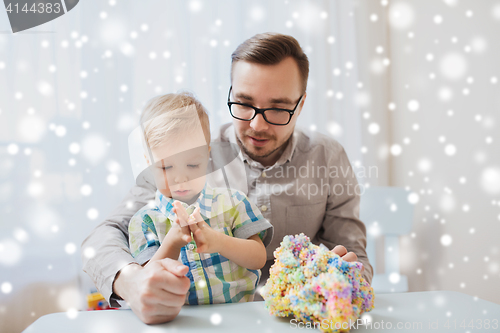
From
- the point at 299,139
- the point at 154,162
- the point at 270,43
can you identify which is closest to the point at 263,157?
the point at 299,139

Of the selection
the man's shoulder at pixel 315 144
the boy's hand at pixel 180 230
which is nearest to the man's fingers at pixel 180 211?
the boy's hand at pixel 180 230

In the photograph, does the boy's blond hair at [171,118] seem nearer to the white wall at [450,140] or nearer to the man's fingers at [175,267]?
the man's fingers at [175,267]

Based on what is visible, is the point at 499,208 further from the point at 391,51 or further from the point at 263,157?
the point at 391,51

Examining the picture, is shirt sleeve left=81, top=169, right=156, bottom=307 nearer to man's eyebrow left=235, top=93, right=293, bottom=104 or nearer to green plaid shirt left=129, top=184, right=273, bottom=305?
green plaid shirt left=129, top=184, right=273, bottom=305

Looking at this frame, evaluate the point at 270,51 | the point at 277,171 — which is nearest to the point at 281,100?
the point at 270,51

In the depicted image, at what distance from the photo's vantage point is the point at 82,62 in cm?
142

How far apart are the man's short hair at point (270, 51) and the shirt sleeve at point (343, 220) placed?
0.38 m

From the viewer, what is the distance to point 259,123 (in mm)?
1013

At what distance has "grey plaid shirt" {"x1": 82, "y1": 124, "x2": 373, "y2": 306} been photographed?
1.12 metres

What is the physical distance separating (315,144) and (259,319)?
78 cm

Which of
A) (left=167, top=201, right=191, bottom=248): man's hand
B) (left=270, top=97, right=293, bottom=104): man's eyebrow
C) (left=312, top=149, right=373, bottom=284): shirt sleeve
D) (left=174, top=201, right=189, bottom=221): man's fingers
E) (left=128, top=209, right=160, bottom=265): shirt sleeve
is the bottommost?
(left=312, top=149, right=373, bottom=284): shirt sleeve

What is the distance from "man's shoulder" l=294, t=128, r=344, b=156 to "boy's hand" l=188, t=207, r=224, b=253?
65cm

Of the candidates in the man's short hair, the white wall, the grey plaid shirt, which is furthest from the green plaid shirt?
the white wall

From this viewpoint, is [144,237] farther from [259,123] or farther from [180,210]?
[259,123]
